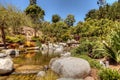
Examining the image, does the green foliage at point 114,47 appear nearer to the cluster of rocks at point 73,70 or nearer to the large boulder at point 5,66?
the cluster of rocks at point 73,70

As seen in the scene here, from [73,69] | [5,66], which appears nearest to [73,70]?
[73,69]

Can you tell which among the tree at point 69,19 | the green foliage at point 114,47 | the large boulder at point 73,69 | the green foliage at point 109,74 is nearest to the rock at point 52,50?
the green foliage at point 114,47

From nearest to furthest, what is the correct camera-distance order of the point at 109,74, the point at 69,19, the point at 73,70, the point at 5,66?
the point at 109,74, the point at 73,70, the point at 5,66, the point at 69,19

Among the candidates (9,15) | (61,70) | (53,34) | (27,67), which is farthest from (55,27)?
(61,70)

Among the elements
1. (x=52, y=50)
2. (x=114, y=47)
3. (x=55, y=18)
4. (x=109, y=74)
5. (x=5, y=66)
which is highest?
(x=55, y=18)

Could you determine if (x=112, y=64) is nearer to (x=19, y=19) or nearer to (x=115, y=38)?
(x=115, y=38)

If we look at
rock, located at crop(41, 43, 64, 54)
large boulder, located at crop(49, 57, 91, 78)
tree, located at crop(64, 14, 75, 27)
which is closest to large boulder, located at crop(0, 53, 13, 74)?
large boulder, located at crop(49, 57, 91, 78)

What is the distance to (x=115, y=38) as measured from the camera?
32.0ft

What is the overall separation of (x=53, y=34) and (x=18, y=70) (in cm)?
2321

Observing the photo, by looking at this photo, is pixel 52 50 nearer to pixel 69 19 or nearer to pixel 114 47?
pixel 114 47

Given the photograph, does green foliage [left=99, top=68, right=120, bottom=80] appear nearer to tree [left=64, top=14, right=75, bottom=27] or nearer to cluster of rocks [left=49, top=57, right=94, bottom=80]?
cluster of rocks [left=49, top=57, right=94, bottom=80]

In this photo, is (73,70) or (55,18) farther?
(55,18)

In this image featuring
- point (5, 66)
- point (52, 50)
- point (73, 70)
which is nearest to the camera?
point (73, 70)

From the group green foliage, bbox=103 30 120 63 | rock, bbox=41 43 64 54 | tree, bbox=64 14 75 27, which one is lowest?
rock, bbox=41 43 64 54
